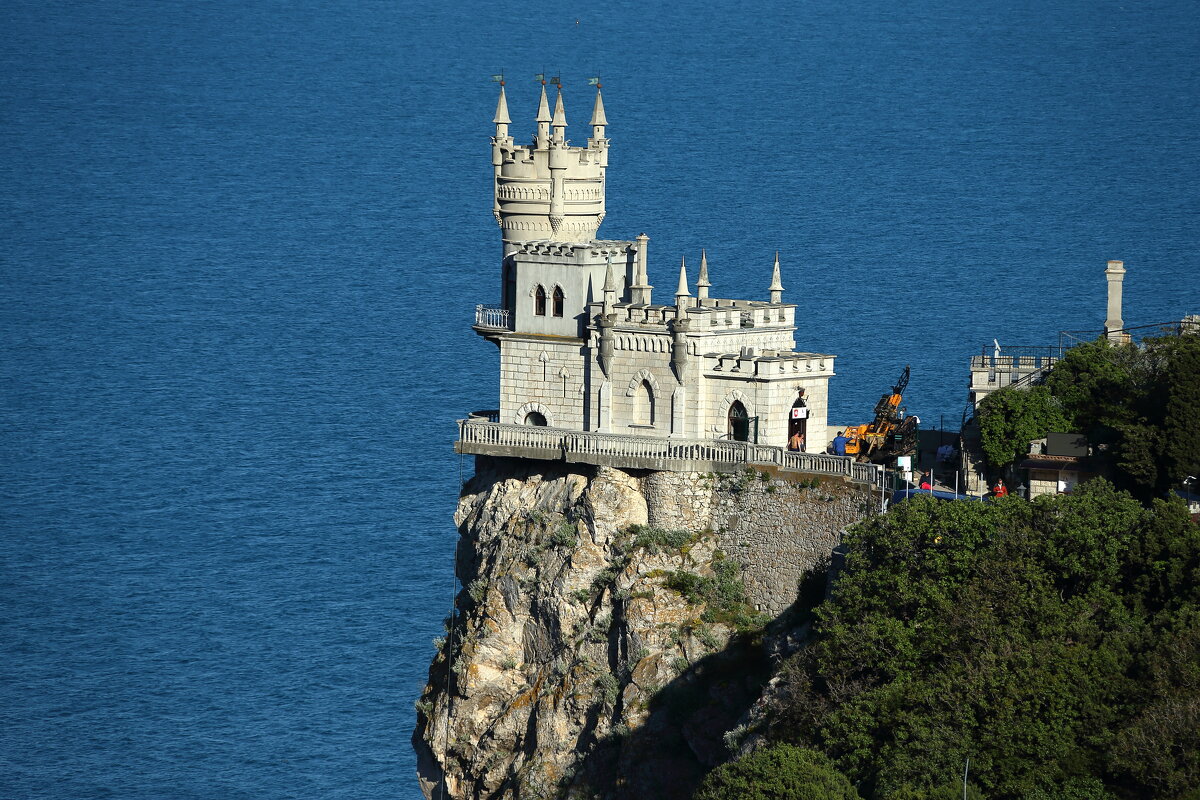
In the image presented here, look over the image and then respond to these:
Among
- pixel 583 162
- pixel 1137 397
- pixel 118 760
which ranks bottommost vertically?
pixel 118 760

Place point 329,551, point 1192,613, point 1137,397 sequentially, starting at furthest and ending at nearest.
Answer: point 329,551, point 1137,397, point 1192,613

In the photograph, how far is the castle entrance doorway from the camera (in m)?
88.4

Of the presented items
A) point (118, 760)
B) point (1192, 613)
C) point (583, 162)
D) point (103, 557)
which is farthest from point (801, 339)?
point (1192, 613)

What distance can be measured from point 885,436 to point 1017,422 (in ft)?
21.2

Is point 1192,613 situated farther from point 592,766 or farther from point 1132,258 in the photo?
point 1132,258

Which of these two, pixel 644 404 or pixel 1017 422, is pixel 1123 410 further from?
pixel 644 404

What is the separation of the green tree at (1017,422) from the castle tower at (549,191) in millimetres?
17279

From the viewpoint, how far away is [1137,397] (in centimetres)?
8312

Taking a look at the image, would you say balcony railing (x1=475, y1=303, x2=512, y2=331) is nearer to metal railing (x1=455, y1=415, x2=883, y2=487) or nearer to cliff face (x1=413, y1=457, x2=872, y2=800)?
metal railing (x1=455, y1=415, x2=883, y2=487)

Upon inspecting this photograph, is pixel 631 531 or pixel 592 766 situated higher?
pixel 631 531

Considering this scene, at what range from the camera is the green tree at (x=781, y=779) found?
7194 cm

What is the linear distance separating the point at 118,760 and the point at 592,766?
5063 centimetres

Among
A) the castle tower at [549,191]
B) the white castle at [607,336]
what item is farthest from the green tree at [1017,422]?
the castle tower at [549,191]

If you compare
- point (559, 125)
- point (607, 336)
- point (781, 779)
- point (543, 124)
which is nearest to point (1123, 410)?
point (607, 336)
